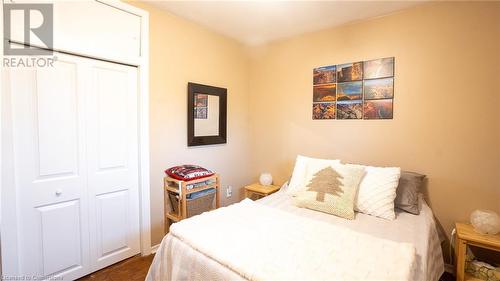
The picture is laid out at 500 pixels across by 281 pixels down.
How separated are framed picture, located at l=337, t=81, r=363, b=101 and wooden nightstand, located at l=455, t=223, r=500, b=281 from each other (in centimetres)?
140

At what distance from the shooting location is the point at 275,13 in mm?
2354

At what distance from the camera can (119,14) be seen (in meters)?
2.00

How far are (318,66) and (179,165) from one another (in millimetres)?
1911

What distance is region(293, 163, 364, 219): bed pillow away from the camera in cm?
190

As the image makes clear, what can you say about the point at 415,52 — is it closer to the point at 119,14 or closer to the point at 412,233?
the point at 412,233

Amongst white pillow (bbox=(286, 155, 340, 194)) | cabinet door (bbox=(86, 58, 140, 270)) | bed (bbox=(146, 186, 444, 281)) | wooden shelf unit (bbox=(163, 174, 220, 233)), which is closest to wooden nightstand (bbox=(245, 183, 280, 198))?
white pillow (bbox=(286, 155, 340, 194))

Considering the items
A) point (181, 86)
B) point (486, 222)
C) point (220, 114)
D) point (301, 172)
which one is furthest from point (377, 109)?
point (181, 86)

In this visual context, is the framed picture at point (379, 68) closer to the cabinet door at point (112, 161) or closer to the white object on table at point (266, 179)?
the white object on table at point (266, 179)

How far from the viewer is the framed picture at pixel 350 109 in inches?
97.3

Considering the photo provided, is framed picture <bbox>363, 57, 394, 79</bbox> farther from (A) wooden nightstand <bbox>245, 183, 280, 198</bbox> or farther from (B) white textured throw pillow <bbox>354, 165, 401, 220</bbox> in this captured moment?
(A) wooden nightstand <bbox>245, 183, 280, 198</bbox>

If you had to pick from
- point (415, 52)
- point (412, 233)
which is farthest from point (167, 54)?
point (412, 233)

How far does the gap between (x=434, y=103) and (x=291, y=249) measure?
1862 mm

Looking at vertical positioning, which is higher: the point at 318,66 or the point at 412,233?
the point at 318,66

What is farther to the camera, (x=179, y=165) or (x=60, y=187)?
(x=179, y=165)
